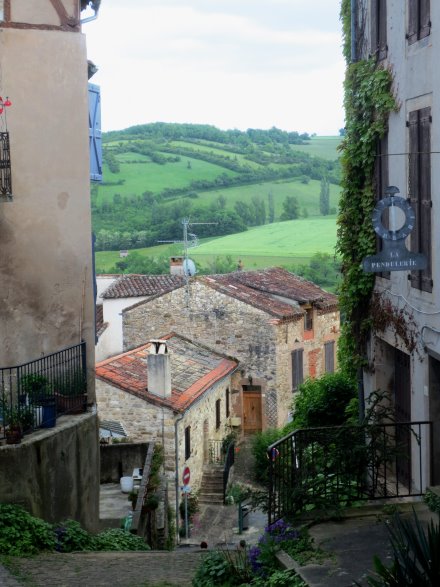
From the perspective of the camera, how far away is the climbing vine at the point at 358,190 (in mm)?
Answer: 12492

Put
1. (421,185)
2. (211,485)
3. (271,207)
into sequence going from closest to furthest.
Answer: (421,185) < (211,485) < (271,207)

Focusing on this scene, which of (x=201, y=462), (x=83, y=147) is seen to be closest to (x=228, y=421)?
(x=201, y=462)

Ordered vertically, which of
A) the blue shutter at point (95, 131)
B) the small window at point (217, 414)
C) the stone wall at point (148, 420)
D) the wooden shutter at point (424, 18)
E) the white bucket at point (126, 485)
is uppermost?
the wooden shutter at point (424, 18)

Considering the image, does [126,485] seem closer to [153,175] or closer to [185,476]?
[185,476]

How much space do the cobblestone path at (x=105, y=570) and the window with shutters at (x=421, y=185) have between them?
4.11 meters

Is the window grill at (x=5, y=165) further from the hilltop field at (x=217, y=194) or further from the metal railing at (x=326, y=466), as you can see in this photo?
the hilltop field at (x=217, y=194)

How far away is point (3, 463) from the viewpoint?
12352mm

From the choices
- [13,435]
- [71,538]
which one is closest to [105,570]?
[71,538]

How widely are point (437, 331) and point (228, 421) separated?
1017 inches

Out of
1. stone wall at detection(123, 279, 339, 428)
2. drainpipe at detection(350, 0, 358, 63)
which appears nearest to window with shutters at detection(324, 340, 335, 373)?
stone wall at detection(123, 279, 339, 428)

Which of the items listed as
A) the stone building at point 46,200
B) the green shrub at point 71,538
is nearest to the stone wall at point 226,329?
the stone building at point 46,200

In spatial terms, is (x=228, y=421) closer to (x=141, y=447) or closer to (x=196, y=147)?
Result: (x=141, y=447)

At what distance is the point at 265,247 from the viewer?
261 feet

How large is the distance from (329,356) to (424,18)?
3257 cm
